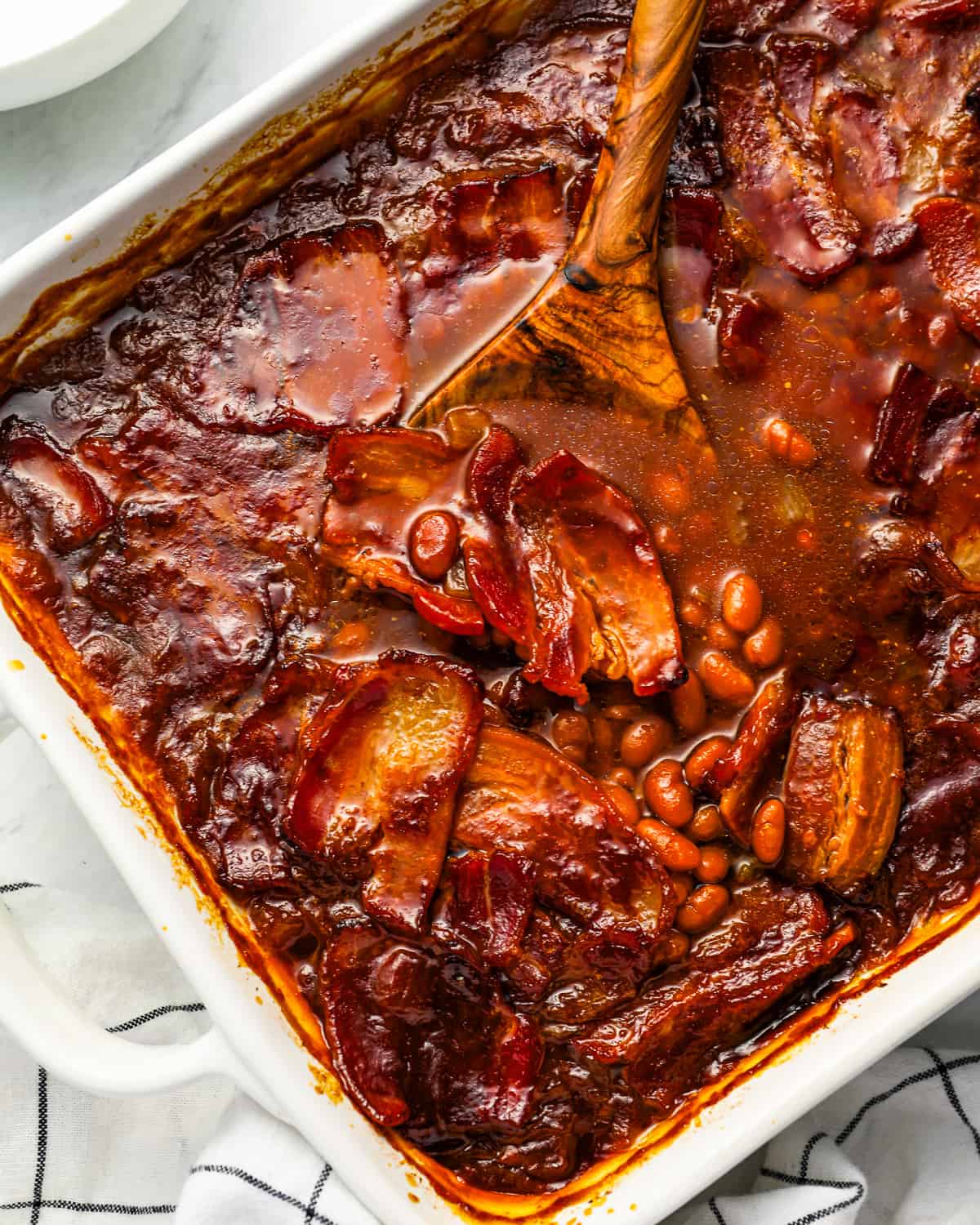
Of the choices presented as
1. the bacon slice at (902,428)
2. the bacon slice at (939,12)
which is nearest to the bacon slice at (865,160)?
the bacon slice at (939,12)

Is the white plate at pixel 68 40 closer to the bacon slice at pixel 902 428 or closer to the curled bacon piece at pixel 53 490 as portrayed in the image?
the curled bacon piece at pixel 53 490

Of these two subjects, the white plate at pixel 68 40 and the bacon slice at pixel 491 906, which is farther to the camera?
the white plate at pixel 68 40

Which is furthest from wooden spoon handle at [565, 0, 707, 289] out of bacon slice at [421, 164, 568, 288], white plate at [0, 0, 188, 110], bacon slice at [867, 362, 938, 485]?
white plate at [0, 0, 188, 110]

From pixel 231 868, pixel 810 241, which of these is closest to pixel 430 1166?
pixel 231 868

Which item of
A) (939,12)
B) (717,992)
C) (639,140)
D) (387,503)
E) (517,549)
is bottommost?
(717,992)

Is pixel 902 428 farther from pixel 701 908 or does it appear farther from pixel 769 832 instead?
pixel 701 908

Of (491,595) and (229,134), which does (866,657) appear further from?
(229,134)

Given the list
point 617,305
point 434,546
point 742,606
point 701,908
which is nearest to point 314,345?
point 434,546
